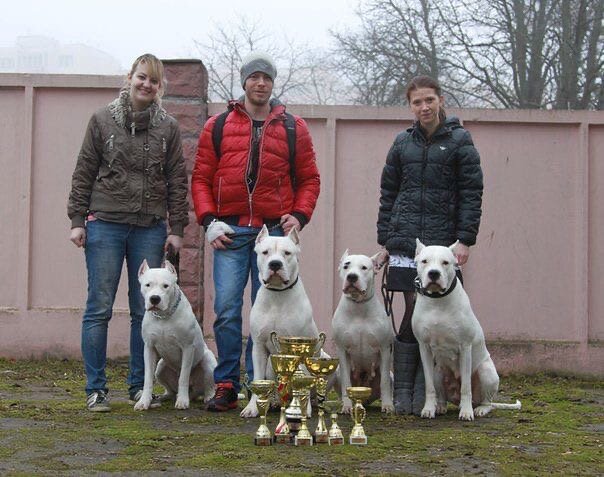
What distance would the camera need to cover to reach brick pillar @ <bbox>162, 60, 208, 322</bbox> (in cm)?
838

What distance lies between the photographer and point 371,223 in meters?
8.64

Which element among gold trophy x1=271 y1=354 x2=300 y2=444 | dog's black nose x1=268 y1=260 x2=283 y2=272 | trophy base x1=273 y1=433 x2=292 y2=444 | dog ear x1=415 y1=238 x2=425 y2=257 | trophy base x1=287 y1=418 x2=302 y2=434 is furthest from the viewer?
dog ear x1=415 y1=238 x2=425 y2=257

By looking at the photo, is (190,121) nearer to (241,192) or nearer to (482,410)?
(241,192)

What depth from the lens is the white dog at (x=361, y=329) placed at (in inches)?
236

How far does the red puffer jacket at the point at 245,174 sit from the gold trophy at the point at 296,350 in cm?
86

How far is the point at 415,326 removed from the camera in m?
5.93

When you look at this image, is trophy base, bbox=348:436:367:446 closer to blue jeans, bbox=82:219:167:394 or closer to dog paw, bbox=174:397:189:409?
dog paw, bbox=174:397:189:409

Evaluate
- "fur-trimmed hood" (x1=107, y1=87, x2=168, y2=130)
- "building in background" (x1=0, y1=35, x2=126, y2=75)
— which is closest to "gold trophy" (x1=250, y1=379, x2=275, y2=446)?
"fur-trimmed hood" (x1=107, y1=87, x2=168, y2=130)

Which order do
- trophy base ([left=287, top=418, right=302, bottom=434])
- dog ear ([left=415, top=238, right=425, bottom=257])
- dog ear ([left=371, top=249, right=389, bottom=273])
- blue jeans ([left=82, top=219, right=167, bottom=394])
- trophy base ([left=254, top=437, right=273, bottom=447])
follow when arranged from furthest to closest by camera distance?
1. dog ear ([left=371, top=249, right=389, bottom=273])
2. blue jeans ([left=82, top=219, right=167, bottom=394])
3. dog ear ([left=415, top=238, right=425, bottom=257])
4. trophy base ([left=287, top=418, right=302, bottom=434])
5. trophy base ([left=254, top=437, right=273, bottom=447])

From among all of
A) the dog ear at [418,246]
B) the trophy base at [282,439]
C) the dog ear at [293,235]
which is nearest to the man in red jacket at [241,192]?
the dog ear at [293,235]

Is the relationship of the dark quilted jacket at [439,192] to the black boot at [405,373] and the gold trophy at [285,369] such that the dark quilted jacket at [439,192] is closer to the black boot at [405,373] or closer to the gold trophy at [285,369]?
the black boot at [405,373]

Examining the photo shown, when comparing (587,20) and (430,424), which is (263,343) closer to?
(430,424)

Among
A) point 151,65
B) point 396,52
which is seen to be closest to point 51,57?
point 396,52

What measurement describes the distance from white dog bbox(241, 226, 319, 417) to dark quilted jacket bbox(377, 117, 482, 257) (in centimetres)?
75
